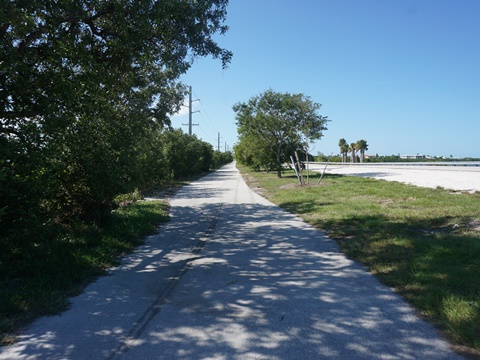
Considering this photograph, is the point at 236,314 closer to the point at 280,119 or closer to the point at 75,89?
the point at 75,89

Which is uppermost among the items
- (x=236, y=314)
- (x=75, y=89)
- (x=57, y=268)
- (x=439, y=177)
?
(x=75, y=89)

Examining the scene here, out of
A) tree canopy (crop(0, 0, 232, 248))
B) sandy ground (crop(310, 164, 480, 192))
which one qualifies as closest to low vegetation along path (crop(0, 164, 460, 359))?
tree canopy (crop(0, 0, 232, 248))

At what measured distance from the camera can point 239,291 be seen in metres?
4.85

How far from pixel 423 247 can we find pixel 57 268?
6.28 m

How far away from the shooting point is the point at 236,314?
161 inches

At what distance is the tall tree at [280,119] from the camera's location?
2882 cm

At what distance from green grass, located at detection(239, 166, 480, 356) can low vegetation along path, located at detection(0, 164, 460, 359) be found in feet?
0.95

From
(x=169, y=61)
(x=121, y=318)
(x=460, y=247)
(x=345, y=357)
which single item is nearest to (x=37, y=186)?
(x=121, y=318)

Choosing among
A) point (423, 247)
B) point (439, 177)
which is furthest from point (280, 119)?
point (423, 247)

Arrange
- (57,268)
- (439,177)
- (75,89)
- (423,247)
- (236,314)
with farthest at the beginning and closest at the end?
1. (439,177)
2. (423,247)
3. (75,89)
4. (57,268)
5. (236,314)

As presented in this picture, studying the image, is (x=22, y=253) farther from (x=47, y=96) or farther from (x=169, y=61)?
(x=169, y=61)

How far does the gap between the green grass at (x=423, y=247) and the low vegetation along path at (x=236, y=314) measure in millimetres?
290

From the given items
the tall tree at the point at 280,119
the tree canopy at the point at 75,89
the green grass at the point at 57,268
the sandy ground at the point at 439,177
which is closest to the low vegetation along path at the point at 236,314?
the green grass at the point at 57,268

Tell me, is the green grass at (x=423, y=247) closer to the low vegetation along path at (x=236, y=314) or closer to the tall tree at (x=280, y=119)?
the low vegetation along path at (x=236, y=314)
